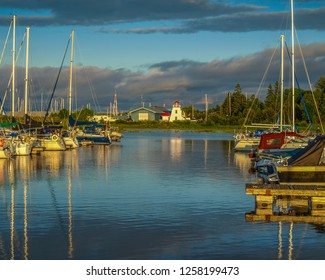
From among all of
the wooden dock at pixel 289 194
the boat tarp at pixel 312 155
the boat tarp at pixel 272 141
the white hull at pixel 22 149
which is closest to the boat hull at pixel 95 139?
the white hull at pixel 22 149

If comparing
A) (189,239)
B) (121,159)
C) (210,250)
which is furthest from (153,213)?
(121,159)

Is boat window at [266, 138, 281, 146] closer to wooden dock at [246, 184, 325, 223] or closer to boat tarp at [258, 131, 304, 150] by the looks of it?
boat tarp at [258, 131, 304, 150]

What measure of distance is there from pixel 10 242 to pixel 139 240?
12.6 ft

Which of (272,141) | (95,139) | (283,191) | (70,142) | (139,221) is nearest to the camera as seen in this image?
(139,221)

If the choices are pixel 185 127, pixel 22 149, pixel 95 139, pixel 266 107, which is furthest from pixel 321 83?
pixel 22 149

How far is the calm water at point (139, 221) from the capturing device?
19.1 m

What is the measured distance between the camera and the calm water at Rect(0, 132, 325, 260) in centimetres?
1908

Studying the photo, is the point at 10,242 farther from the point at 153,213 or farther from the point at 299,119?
the point at 299,119

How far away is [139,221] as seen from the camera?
2398 cm

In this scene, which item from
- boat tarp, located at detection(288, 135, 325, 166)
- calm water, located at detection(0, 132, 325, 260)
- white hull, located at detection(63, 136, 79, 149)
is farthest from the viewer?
white hull, located at detection(63, 136, 79, 149)

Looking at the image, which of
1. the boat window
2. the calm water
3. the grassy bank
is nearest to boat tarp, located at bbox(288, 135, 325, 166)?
the calm water

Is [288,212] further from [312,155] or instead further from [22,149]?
[22,149]

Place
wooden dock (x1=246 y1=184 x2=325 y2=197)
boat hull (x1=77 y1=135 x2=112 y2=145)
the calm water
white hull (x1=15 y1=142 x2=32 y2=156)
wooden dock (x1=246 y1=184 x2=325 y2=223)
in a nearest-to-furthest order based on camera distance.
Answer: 1. the calm water
2. wooden dock (x1=246 y1=184 x2=325 y2=223)
3. wooden dock (x1=246 y1=184 x2=325 y2=197)
4. white hull (x1=15 y1=142 x2=32 y2=156)
5. boat hull (x1=77 y1=135 x2=112 y2=145)

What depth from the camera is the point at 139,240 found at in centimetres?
2045
